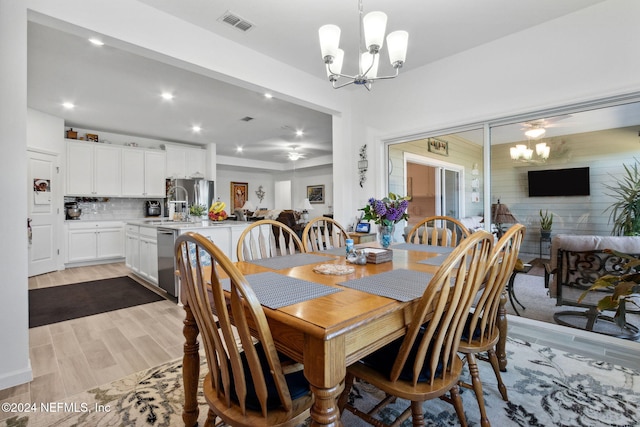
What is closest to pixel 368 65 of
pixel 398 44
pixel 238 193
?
pixel 398 44

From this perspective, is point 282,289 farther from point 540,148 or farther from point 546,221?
point 540,148

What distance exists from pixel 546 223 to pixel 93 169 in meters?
7.15

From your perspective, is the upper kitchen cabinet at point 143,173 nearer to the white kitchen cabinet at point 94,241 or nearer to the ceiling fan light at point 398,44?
the white kitchen cabinet at point 94,241

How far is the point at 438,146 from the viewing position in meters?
3.78

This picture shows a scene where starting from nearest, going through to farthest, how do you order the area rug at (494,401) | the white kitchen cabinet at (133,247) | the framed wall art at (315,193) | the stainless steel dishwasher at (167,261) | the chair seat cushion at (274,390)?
the chair seat cushion at (274,390) → the area rug at (494,401) → the stainless steel dishwasher at (167,261) → the white kitchen cabinet at (133,247) → the framed wall art at (315,193)

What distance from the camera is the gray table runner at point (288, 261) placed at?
1.78 metres

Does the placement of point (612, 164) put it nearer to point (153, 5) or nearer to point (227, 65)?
point (227, 65)

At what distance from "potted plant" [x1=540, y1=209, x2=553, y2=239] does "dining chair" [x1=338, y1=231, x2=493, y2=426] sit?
2239 mm

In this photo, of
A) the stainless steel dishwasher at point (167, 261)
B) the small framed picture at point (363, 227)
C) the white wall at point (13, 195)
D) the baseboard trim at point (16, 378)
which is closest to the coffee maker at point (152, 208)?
the stainless steel dishwasher at point (167, 261)

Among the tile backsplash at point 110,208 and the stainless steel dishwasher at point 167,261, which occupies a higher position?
the tile backsplash at point 110,208

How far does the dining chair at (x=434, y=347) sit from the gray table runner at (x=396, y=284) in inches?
2.9

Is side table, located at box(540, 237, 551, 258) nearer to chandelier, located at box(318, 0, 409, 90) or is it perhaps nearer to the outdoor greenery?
the outdoor greenery

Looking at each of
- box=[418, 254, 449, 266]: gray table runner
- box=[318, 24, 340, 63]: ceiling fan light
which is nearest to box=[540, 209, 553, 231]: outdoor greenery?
box=[418, 254, 449, 266]: gray table runner

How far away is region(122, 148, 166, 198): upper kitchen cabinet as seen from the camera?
20.9 feet
